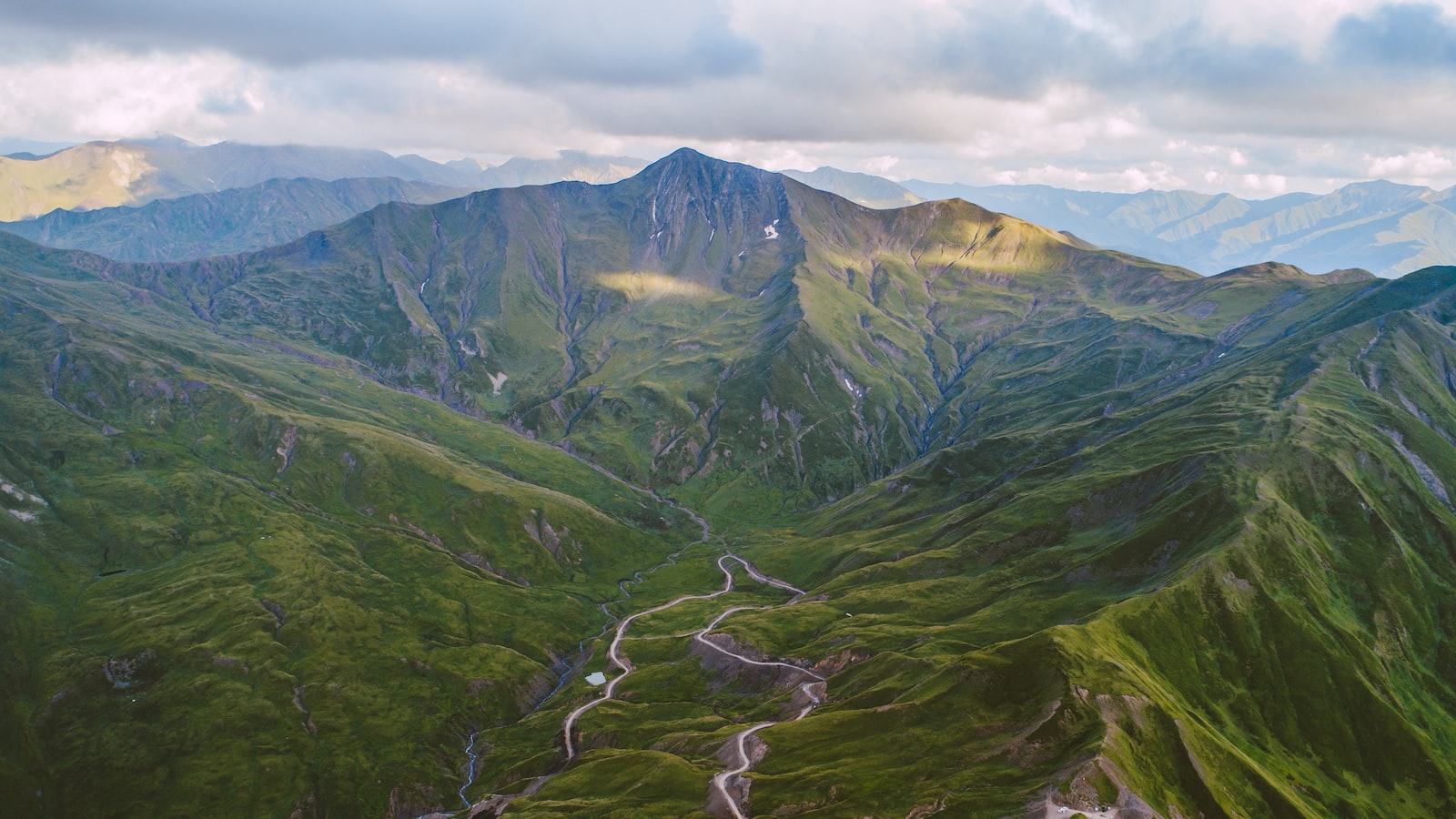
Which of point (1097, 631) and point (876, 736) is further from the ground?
point (1097, 631)

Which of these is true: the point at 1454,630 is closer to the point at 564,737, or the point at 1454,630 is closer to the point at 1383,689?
the point at 1383,689

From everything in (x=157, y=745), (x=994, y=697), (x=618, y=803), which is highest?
(x=994, y=697)

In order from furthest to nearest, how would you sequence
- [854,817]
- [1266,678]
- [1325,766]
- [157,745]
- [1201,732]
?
[157,745] < [1266,678] < [1325,766] < [1201,732] < [854,817]

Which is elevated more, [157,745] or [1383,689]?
[1383,689]

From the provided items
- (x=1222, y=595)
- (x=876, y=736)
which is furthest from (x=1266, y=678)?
(x=876, y=736)

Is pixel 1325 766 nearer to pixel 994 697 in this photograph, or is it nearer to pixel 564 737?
pixel 994 697

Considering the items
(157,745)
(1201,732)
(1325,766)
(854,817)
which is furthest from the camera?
(157,745)

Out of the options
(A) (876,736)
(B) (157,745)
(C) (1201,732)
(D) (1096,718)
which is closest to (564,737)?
(A) (876,736)

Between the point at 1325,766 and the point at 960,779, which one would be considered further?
the point at 1325,766

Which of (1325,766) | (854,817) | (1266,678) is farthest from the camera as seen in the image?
(1266,678)
